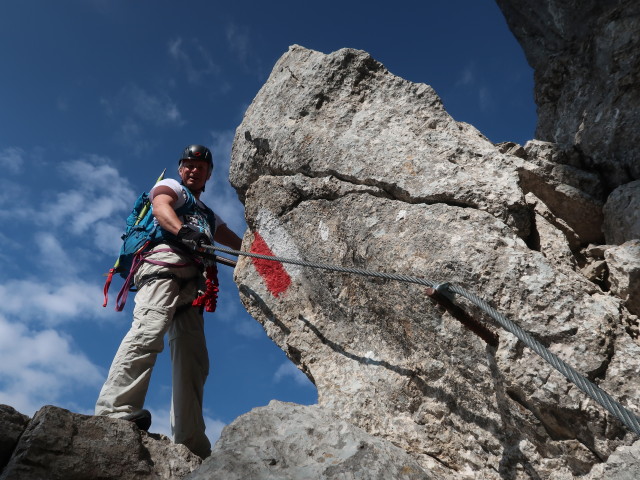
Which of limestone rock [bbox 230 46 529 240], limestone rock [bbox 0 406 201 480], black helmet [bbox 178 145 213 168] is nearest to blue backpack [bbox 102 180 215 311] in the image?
black helmet [bbox 178 145 213 168]

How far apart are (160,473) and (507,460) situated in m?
2.50

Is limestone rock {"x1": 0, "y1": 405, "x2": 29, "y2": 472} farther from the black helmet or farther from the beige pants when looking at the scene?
the black helmet

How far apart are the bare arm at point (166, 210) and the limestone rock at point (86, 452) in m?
1.81

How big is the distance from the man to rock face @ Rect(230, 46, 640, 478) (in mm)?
618

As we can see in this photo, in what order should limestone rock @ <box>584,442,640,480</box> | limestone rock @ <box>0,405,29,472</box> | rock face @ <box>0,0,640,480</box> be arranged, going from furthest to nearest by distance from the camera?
1. limestone rock @ <box>0,405,29,472</box>
2. rock face @ <box>0,0,640,480</box>
3. limestone rock @ <box>584,442,640,480</box>

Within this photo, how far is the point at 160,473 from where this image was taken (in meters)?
4.13

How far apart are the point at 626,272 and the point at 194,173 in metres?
4.39

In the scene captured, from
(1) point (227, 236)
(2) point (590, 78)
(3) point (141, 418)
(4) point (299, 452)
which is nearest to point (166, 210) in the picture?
(1) point (227, 236)

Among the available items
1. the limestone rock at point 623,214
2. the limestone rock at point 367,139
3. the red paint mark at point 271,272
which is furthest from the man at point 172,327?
the limestone rock at point 623,214

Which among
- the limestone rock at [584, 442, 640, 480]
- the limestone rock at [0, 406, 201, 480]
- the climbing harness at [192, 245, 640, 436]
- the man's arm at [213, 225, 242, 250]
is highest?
the man's arm at [213, 225, 242, 250]

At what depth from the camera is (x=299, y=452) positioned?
368 cm

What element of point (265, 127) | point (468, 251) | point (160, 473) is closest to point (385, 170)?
point (468, 251)

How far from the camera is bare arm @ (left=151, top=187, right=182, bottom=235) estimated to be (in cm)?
526

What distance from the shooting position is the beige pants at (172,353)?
4.79 meters
